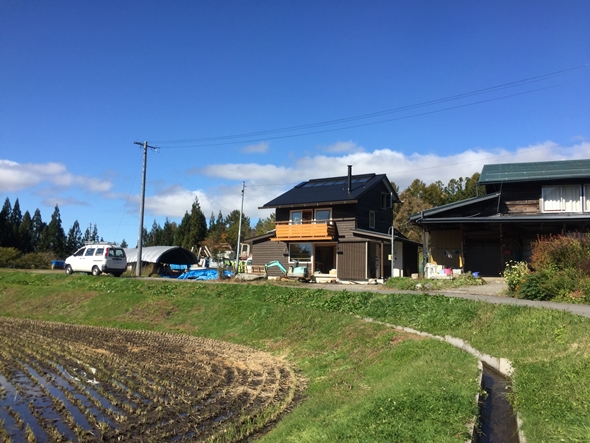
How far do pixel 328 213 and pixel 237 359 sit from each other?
21.4 m

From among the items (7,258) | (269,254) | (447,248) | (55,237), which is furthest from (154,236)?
(447,248)

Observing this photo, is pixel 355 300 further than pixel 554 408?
Yes

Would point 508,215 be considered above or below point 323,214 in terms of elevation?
below

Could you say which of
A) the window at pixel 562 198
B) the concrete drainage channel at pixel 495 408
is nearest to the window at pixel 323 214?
the window at pixel 562 198

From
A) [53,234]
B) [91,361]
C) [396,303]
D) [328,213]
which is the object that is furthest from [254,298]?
[53,234]

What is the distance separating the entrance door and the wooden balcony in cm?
233

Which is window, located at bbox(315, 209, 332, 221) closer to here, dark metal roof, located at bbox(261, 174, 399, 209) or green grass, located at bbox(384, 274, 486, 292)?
dark metal roof, located at bbox(261, 174, 399, 209)

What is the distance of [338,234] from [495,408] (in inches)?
997

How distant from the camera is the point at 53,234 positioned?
74125 millimetres

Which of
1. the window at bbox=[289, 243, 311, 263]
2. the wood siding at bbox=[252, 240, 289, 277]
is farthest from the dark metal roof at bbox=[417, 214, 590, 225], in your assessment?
the wood siding at bbox=[252, 240, 289, 277]

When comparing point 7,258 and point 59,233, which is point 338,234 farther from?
point 59,233

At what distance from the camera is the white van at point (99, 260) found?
3014 cm

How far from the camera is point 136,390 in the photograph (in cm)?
952

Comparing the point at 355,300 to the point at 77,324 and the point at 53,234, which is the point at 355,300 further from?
the point at 53,234
